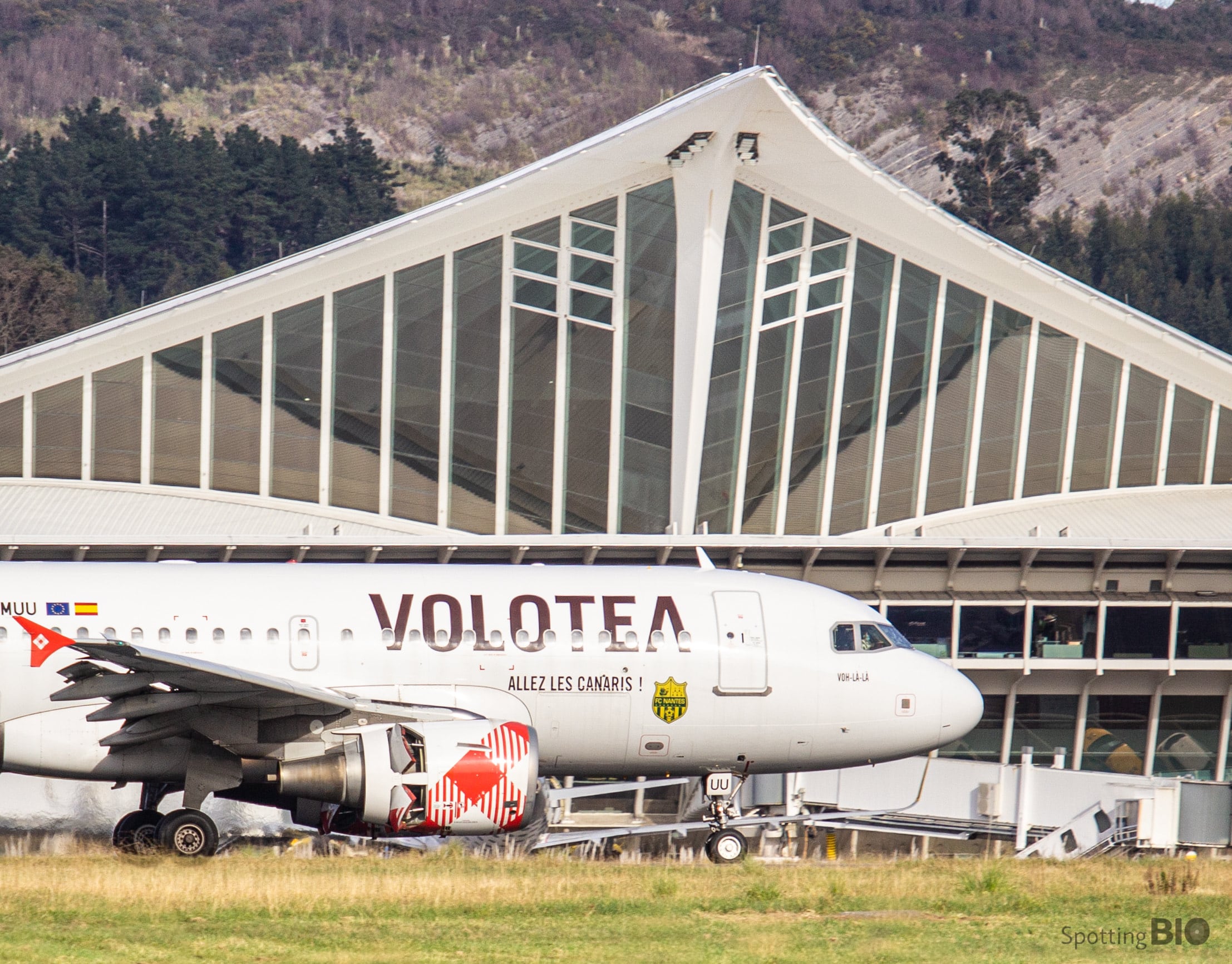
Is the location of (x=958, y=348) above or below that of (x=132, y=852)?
above

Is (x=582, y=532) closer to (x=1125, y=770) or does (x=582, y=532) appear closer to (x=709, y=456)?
(x=709, y=456)

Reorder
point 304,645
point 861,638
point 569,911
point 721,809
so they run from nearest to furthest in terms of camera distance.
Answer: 1. point 569,911
2. point 304,645
3. point 721,809
4. point 861,638

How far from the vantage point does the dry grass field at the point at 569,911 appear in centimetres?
1584

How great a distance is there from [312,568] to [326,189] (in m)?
111

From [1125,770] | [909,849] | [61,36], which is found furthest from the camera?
[61,36]

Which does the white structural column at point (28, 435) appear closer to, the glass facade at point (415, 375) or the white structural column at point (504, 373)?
the glass facade at point (415, 375)

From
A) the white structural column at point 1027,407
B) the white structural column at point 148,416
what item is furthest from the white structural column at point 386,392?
the white structural column at point 1027,407

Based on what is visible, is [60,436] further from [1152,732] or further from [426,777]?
[1152,732]

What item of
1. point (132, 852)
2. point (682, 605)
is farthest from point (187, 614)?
point (682, 605)

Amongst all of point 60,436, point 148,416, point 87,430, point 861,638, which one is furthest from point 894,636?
point 60,436

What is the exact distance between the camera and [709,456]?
40.6 m

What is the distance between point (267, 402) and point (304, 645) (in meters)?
18.4

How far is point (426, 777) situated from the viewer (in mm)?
20250

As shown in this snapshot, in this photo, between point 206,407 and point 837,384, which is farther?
point 837,384
